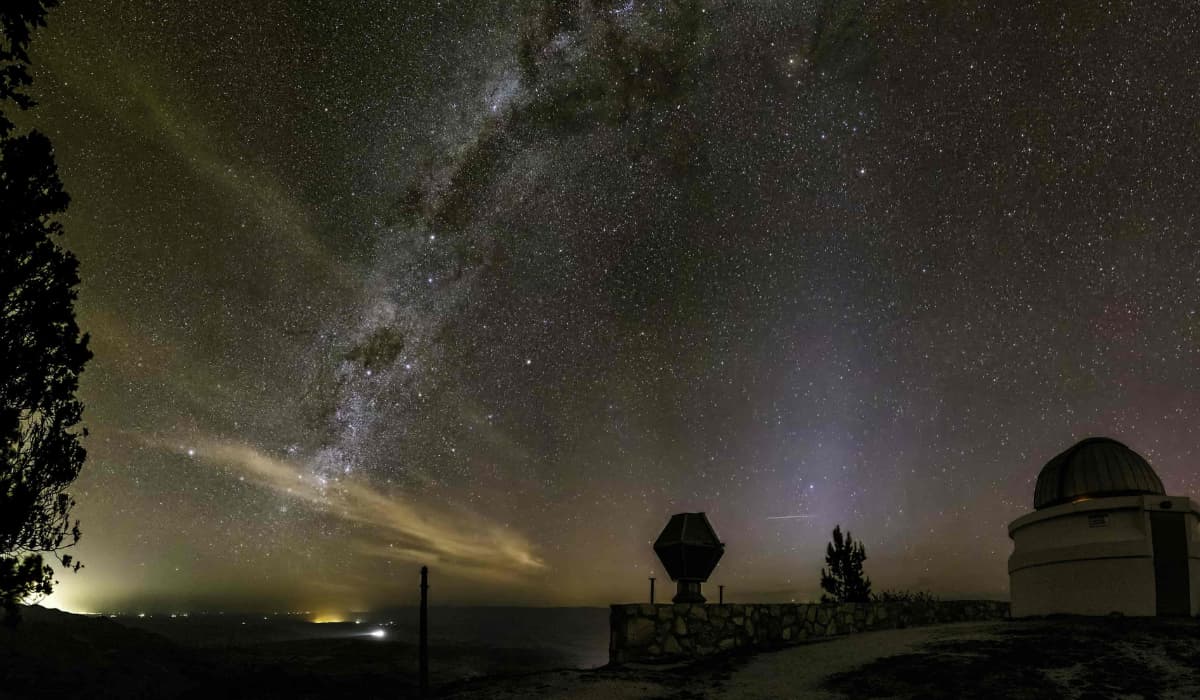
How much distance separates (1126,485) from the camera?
2020cm

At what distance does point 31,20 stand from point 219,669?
34657 mm

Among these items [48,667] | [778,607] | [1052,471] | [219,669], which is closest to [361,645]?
[219,669]

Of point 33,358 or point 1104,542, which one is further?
point 1104,542

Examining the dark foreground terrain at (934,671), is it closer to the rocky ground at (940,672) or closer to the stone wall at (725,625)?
the rocky ground at (940,672)

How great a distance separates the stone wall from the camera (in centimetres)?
1420

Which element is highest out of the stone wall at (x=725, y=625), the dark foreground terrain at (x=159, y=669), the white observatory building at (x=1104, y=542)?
the white observatory building at (x=1104, y=542)

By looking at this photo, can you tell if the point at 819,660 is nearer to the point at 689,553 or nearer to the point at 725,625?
the point at 725,625

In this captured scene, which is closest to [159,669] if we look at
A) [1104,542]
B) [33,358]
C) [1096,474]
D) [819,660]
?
[33,358]

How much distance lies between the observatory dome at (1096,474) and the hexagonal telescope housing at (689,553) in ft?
45.8

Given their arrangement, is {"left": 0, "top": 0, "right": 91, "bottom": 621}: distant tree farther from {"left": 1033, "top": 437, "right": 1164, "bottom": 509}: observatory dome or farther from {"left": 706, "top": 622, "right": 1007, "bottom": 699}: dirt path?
{"left": 1033, "top": 437, "right": 1164, "bottom": 509}: observatory dome

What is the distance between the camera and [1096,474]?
20.8 meters

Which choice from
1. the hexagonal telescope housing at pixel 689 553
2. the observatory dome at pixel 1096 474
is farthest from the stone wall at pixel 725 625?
the observatory dome at pixel 1096 474

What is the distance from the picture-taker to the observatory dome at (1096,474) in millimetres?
20375

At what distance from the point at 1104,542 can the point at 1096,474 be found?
2.60m
